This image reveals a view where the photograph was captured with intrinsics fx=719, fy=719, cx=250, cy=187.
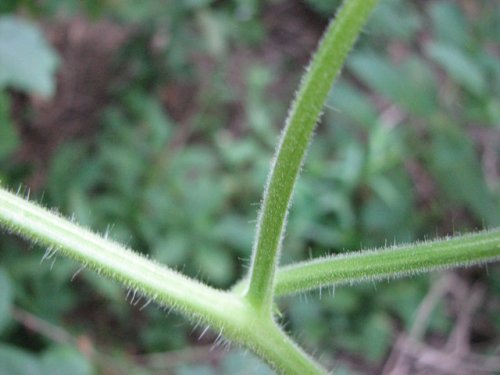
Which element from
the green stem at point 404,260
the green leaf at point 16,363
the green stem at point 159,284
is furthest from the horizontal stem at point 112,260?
the green leaf at point 16,363

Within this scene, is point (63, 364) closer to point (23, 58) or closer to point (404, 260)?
point (23, 58)

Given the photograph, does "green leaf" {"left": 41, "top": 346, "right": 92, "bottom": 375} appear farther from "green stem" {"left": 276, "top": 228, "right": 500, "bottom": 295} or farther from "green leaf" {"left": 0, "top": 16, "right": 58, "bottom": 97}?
"green stem" {"left": 276, "top": 228, "right": 500, "bottom": 295}

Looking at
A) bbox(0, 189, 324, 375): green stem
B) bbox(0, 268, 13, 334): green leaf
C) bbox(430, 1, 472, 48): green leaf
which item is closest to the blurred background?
bbox(430, 1, 472, 48): green leaf

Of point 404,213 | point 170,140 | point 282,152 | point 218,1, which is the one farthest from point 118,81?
point 282,152

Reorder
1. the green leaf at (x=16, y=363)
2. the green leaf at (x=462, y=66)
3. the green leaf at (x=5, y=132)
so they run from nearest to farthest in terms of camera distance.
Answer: the green leaf at (x=16, y=363) < the green leaf at (x=5, y=132) < the green leaf at (x=462, y=66)

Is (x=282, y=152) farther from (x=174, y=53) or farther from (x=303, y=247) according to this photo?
(x=174, y=53)

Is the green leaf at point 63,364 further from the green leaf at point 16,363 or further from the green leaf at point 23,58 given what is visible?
the green leaf at point 23,58

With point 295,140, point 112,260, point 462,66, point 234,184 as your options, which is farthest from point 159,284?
point 234,184
